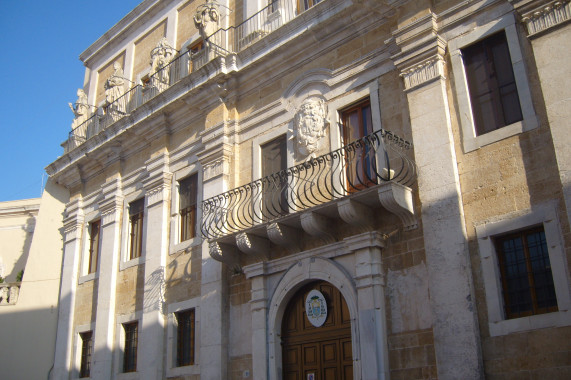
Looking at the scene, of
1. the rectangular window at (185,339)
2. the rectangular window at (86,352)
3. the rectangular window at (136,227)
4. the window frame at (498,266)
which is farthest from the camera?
the rectangular window at (86,352)

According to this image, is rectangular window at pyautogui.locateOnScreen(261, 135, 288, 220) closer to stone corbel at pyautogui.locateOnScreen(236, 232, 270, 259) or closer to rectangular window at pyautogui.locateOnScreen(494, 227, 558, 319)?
stone corbel at pyautogui.locateOnScreen(236, 232, 270, 259)

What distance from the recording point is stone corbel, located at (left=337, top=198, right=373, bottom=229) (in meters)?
9.93

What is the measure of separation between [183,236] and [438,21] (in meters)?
7.33

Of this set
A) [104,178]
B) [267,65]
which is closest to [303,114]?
[267,65]

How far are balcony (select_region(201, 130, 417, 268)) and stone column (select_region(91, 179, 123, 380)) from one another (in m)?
3.88

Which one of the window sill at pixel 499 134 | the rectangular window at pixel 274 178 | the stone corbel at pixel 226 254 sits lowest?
the stone corbel at pixel 226 254

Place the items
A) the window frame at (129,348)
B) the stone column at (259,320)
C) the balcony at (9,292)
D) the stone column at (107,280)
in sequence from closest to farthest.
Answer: the stone column at (259,320) < the window frame at (129,348) < the stone column at (107,280) < the balcony at (9,292)

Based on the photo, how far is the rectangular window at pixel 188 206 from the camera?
14.1m

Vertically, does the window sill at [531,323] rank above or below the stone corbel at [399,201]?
below

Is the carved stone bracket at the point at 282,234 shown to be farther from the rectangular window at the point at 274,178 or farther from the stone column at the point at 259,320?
the stone column at the point at 259,320

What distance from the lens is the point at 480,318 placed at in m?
8.69

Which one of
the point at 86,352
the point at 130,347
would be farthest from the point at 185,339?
the point at 86,352

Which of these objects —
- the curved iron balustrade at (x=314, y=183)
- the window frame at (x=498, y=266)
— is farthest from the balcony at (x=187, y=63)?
the window frame at (x=498, y=266)

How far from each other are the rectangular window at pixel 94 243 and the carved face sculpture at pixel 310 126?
7.89 m
